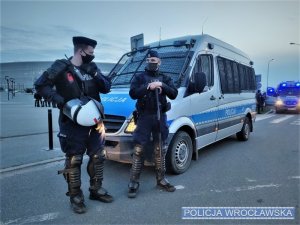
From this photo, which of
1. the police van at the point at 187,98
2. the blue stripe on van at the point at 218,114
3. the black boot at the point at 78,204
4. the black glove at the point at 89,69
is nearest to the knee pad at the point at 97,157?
the black boot at the point at 78,204

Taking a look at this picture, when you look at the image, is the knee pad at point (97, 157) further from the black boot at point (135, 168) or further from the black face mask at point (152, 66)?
the black face mask at point (152, 66)

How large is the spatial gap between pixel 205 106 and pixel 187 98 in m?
0.81

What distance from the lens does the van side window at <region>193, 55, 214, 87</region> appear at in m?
5.41

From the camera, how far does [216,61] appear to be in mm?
6188

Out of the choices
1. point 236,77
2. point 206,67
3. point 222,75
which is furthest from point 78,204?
point 236,77

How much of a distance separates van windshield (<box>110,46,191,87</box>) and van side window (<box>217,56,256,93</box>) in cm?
128

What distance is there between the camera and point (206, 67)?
18.9ft

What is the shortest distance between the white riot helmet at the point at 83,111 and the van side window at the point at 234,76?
370 centimetres

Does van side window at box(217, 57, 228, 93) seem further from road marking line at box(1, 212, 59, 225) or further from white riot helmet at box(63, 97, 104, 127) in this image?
road marking line at box(1, 212, 59, 225)

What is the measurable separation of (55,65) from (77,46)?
412mm

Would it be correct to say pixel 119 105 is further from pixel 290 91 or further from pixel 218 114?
pixel 290 91

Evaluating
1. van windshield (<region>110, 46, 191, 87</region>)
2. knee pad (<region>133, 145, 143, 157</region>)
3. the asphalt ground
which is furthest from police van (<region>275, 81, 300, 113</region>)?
knee pad (<region>133, 145, 143, 157</region>)

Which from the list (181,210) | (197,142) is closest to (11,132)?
(197,142)

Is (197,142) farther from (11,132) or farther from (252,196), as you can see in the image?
(11,132)
